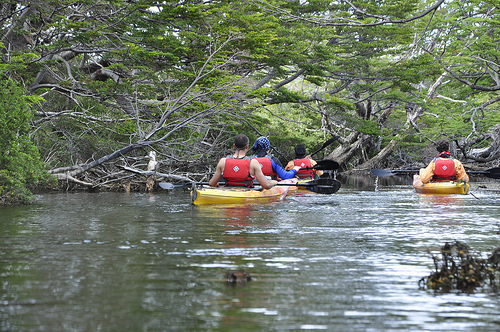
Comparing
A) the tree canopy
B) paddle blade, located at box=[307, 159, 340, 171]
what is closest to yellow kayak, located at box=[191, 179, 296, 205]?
paddle blade, located at box=[307, 159, 340, 171]

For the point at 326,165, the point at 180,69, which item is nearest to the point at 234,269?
the point at 326,165

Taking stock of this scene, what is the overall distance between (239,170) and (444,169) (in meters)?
5.71

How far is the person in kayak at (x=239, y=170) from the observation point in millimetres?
10125

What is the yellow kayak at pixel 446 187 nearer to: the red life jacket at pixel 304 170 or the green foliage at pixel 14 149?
the red life jacket at pixel 304 170

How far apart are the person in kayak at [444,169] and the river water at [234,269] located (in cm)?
362

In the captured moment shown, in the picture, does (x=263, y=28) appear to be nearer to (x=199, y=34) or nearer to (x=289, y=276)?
(x=199, y=34)

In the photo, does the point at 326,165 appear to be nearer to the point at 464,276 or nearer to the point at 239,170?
the point at 239,170

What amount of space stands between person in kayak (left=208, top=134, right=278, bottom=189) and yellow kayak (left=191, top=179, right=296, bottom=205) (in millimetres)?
138

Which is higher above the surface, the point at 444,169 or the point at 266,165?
the point at 444,169

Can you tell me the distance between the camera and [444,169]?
Result: 1303 centimetres

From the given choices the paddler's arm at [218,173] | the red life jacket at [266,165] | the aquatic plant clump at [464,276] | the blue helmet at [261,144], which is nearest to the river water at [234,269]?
the aquatic plant clump at [464,276]

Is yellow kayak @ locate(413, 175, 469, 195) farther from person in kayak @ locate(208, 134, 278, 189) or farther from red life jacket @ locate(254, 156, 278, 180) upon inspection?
person in kayak @ locate(208, 134, 278, 189)

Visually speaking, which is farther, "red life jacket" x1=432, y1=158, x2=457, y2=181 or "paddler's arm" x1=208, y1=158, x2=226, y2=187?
"red life jacket" x1=432, y1=158, x2=457, y2=181

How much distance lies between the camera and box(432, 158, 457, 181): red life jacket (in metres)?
13.0
